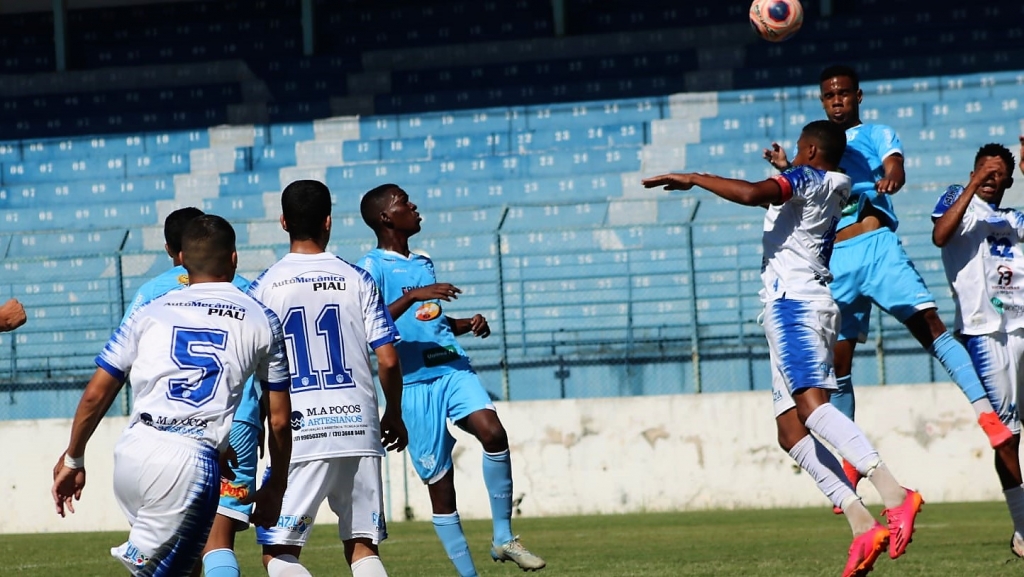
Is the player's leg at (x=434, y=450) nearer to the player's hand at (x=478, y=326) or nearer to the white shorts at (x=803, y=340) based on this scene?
the player's hand at (x=478, y=326)

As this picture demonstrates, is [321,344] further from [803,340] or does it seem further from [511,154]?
[511,154]

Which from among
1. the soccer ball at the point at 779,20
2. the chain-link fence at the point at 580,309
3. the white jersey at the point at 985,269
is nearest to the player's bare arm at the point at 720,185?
the white jersey at the point at 985,269

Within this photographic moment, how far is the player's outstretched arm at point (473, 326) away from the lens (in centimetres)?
763

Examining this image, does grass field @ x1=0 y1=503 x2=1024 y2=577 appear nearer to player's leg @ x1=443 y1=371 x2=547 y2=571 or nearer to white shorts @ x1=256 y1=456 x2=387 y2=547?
player's leg @ x1=443 y1=371 x2=547 y2=571

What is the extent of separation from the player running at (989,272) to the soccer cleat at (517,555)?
282 centimetres

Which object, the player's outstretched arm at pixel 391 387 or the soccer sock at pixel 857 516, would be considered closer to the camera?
the player's outstretched arm at pixel 391 387

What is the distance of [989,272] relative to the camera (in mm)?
8391

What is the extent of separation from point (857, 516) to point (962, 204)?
8.17 ft

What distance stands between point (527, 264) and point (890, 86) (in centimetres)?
619

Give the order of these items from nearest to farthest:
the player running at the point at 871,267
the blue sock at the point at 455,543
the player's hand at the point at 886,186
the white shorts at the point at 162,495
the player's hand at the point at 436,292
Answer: the white shorts at the point at 162,495
the player's hand at the point at 436,292
the blue sock at the point at 455,543
the player's hand at the point at 886,186
the player running at the point at 871,267

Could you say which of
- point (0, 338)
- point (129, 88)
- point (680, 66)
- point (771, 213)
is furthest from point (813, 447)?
point (129, 88)

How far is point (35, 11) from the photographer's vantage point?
22672 mm

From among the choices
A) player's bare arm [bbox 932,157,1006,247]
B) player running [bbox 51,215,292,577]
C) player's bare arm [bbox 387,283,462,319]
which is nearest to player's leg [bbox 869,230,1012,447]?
player's bare arm [bbox 932,157,1006,247]

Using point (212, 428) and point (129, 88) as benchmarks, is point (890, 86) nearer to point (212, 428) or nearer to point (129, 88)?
point (129, 88)
